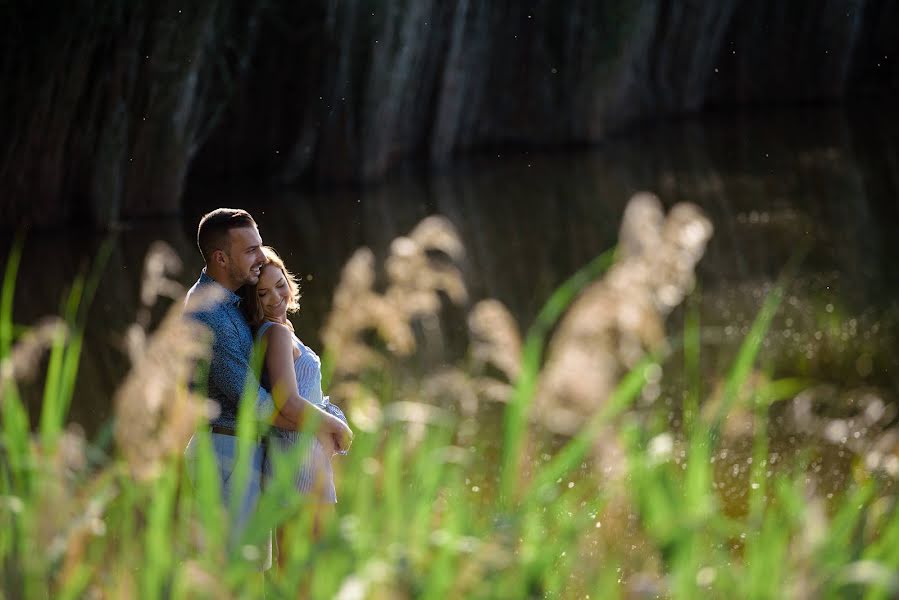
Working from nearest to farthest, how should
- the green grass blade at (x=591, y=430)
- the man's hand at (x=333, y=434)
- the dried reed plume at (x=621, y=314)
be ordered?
the dried reed plume at (x=621, y=314) → the green grass blade at (x=591, y=430) → the man's hand at (x=333, y=434)

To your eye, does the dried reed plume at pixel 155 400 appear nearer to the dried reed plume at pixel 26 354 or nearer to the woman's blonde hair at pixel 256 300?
the dried reed plume at pixel 26 354

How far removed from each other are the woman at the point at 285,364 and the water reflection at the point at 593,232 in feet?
12.7

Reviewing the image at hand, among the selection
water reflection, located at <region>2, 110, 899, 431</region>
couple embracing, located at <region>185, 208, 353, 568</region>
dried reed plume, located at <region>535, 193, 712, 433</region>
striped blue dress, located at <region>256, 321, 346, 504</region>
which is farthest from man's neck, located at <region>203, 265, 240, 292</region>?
water reflection, located at <region>2, 110, 899, 431</region>

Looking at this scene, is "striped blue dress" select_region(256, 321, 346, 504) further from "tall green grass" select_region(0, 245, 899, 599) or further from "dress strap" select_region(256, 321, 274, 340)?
"tall green grass" select_region(0, 245, 899, 599)

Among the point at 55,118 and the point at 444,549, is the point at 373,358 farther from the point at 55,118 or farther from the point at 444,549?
the point at 55,118

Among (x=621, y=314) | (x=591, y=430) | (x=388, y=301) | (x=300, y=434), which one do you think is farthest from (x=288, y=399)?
(x=621, y=314)

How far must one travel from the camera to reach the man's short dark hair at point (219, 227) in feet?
11.8

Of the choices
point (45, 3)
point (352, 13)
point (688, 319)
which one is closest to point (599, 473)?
point (688, 319)

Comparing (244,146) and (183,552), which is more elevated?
(244,146)

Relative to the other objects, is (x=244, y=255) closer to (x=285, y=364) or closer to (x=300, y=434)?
(x=285, y=364)

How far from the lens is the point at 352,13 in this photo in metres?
20.0

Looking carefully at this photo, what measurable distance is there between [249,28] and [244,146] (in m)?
4.13

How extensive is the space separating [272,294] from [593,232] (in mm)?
9952

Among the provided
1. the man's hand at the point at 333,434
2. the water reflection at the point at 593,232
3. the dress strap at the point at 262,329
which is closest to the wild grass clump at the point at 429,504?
the man's hand at the point at 333,434
